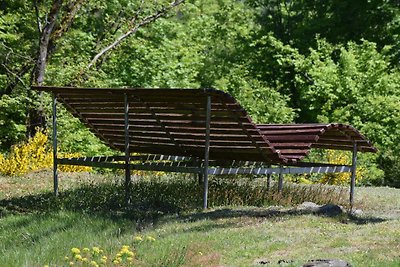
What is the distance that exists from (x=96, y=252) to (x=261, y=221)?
4.06 meters

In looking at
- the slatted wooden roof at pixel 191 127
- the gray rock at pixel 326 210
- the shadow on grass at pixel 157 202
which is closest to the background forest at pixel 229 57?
the slatted wooden roof at pixel 191 127

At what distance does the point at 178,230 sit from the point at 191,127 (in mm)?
3320

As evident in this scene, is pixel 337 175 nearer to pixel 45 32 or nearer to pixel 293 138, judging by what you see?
pixel 293 138

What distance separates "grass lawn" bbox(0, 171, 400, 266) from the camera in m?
8.05

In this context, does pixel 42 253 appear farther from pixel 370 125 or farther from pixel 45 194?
pixel 370 125

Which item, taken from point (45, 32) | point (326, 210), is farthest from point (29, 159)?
point (326, 210)

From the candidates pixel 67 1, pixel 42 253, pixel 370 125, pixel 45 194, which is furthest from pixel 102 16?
pixel 42 253

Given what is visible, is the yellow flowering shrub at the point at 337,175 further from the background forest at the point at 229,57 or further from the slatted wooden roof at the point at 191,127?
the slatted wooden roof at the point at 191,127

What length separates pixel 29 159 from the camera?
62.5ft

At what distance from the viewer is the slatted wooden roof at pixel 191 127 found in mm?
11867

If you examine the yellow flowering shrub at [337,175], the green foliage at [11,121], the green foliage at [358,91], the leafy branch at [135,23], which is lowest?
the yellow flowering shrub at [337,175]

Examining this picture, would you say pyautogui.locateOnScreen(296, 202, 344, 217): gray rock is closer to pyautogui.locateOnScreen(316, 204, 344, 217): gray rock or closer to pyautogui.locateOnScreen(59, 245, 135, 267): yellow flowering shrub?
pyautogui.locateOnScreen(316, 204, 344, 217): gray rock

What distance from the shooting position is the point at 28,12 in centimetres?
2503

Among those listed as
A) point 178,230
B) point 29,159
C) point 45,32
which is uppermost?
point 45,32
